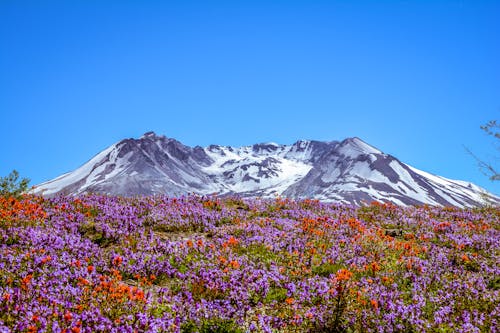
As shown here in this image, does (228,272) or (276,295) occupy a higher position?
(228,272)

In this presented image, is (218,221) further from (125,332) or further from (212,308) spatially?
(125,332)

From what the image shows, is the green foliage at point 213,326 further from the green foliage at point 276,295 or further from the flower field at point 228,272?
the green foliage at point 276,295

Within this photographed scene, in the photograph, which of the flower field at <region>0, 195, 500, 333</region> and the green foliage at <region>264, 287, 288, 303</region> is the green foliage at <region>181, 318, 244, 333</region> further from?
the green foliage at <region>264, 287, 288, 303</region>


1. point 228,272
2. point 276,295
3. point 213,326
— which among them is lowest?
point 213,326

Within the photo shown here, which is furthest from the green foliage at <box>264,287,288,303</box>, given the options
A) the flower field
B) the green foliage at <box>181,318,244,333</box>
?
the green foliage at <box>181,318,244,333</box>

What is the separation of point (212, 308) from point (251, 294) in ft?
4.49

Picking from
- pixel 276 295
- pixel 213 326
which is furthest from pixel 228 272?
pixel 213 326

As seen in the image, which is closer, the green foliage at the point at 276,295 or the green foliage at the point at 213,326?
the green foliage at the point at 213,326

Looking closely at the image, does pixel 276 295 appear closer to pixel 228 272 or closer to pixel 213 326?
pixel 228 272

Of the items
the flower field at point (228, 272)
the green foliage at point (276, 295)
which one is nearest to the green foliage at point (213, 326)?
the flower field at point (228, 272)

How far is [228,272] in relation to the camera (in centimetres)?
880

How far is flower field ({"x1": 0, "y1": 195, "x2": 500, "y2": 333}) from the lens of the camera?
21.8 feet

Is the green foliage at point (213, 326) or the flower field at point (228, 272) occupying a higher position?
the flower field at point (228, 272)

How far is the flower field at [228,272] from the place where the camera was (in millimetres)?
6652
